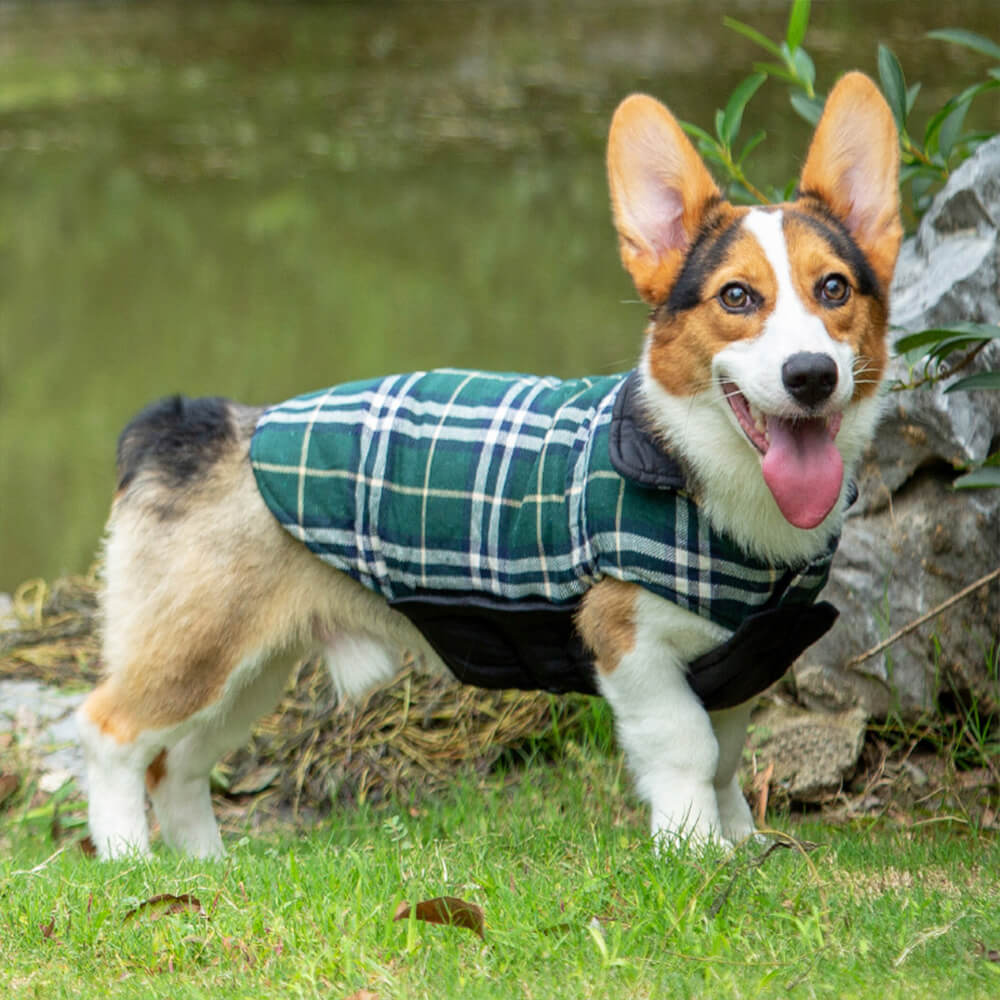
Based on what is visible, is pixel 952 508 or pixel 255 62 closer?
pixel 952 508

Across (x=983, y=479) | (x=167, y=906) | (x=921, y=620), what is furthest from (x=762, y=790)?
(x=167, y=906)

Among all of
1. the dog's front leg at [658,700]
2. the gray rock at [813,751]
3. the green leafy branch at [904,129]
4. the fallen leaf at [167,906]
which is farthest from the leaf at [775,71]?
the fallen leaf at [167,906]

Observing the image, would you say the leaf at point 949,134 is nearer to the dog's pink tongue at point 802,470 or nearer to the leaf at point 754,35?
the leaf at point 754,35

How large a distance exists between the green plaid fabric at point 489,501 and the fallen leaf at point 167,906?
3.81 feet

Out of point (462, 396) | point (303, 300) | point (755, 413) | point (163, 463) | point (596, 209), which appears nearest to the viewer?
point (755, 413)

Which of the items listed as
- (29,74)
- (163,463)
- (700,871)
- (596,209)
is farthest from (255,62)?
(700,871)

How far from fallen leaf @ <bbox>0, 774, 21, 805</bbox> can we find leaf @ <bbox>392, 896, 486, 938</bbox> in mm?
2830

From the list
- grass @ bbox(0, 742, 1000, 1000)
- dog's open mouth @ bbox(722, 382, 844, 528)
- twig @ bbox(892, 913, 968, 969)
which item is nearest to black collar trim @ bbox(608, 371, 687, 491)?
dog's open mouth @ bbox(722, 382, 844, 528)

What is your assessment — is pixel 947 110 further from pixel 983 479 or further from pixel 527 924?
pixel 527 924

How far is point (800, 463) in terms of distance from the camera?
3.65m

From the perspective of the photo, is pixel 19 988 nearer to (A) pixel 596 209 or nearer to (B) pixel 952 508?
(B) pixel 952 508

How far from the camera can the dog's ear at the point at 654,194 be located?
402 centimetres

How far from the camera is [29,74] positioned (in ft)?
67.8

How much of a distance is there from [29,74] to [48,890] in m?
19.2
